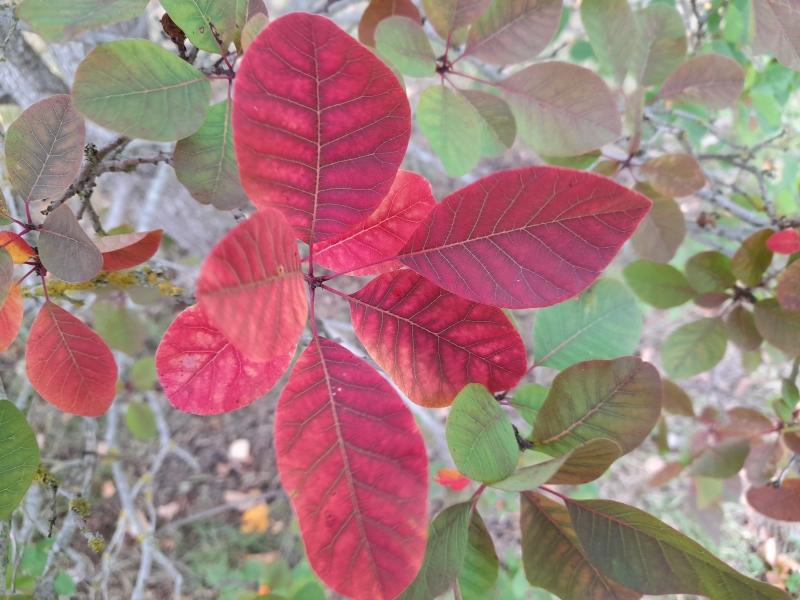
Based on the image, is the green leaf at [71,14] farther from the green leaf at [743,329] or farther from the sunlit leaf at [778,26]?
the green leaf at [743,329]

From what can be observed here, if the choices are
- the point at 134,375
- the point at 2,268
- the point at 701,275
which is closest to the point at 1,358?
the point at 134,375

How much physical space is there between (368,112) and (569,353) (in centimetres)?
63

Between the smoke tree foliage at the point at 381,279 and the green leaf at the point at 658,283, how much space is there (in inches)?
12.4

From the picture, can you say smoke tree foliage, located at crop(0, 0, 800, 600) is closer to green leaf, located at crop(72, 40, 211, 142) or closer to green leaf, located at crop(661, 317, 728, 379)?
green leaf, located at crop(72, 40, 211, 142)

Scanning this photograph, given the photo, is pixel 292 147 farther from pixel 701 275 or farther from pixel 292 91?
pixel 701 275

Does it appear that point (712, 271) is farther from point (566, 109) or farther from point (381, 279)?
point (381, 279)

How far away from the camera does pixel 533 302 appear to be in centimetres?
52

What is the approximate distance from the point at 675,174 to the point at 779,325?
380 mm

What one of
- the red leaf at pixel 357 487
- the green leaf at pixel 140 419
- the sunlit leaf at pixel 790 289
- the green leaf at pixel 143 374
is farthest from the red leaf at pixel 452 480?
the green leaf at pixel 140 419

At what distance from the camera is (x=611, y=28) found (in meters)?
1.13

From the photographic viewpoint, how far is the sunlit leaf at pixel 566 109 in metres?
0.96

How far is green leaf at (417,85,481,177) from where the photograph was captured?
1.03 meters

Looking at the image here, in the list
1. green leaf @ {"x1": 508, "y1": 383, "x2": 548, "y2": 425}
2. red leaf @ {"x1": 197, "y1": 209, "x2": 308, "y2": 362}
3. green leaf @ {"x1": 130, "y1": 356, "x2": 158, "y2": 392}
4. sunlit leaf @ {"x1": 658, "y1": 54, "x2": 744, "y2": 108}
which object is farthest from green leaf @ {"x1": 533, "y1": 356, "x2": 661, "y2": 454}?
green leaf @ {"x1": 130, "y1": 356, "x2": 158, "y2": 392}

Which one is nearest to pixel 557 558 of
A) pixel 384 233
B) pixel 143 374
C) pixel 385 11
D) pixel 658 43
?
pixel 384 233
